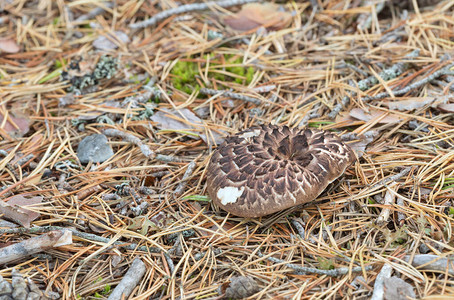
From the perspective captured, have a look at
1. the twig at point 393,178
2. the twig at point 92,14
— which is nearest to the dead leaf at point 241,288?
the twig at point 393,178

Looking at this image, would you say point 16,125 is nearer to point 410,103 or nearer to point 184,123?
point 184,123

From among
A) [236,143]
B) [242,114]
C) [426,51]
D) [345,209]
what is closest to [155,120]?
[242,114]

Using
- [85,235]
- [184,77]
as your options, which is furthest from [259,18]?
[85,235]

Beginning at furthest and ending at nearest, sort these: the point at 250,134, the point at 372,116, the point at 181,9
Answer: the point at 181,9
the point at 372,116
the point at 250,134

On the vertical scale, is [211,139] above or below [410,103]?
below

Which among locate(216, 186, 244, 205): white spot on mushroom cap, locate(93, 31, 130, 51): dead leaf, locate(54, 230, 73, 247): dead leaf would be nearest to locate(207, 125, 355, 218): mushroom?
locate(216, 186, 244, 205): white spot on mushroom cap

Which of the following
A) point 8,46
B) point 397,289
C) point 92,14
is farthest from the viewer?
point 92,14
